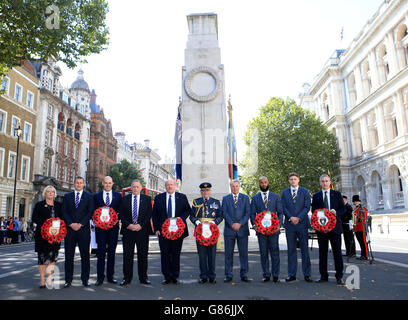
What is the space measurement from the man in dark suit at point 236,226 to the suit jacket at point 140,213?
1.69 meters

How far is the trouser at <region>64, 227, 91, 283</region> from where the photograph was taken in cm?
645

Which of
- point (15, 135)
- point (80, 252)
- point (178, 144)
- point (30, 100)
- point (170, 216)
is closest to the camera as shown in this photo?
point (80, 252)

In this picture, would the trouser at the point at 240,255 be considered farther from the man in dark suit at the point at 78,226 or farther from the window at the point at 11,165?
the window at the point at 11,165

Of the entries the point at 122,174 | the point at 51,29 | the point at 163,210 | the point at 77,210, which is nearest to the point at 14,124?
the point at 122,174

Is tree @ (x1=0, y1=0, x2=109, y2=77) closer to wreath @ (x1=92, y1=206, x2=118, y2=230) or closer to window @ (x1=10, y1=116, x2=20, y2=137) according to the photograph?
wreath @ (x1=92, y1=206, x2=118, y2=230)

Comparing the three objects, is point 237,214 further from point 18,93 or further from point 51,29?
point 18,93

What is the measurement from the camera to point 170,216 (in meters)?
7.14

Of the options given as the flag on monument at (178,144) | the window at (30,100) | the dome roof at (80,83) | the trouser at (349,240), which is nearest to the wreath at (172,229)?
the flag on monument at (178,144)

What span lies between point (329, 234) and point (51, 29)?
15.8m

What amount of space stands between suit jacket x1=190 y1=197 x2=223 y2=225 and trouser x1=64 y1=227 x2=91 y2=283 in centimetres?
228

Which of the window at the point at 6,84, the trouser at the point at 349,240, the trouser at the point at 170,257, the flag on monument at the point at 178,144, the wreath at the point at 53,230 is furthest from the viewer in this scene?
the window at the point at 6,84

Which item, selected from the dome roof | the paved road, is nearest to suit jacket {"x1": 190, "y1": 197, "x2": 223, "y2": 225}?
the paved road

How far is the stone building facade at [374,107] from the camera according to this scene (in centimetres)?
3144
